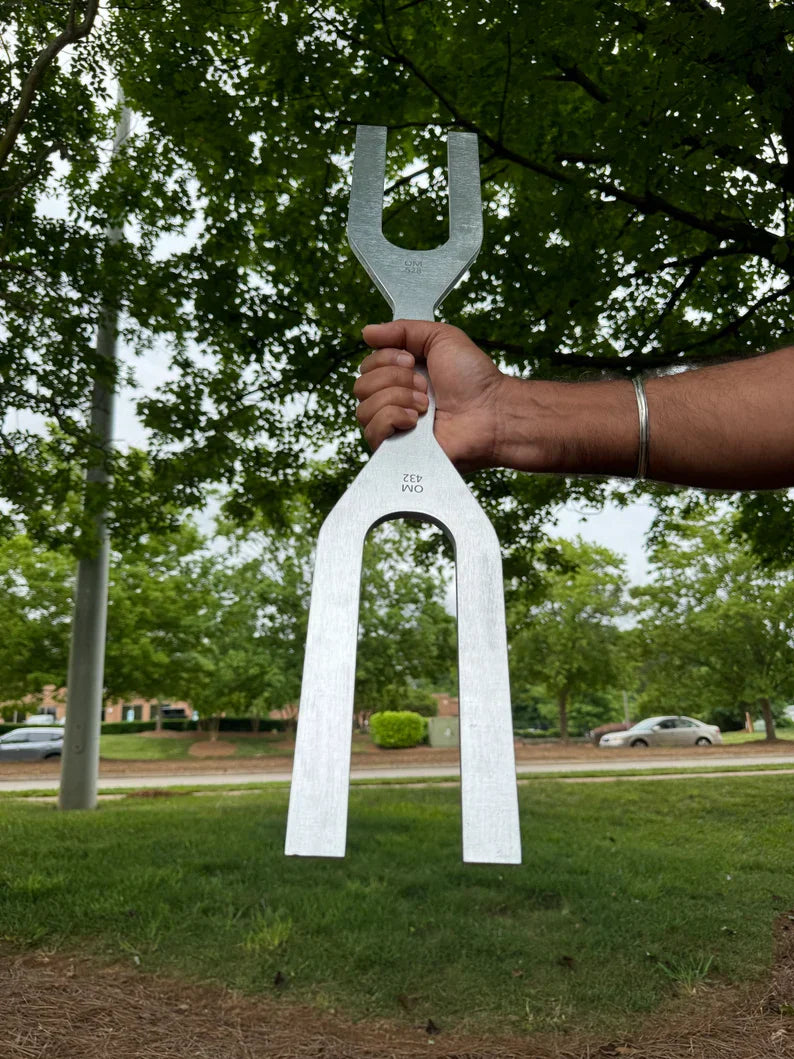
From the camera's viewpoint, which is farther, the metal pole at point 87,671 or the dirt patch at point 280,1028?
the metal pole at point 87,671

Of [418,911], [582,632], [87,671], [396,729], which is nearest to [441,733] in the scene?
[396,729]

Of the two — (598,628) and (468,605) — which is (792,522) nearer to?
(468,605)

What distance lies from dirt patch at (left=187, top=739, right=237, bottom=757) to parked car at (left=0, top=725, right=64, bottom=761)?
6.76m

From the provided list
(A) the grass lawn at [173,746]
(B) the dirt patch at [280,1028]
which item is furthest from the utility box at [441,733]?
(B) the dirt patch at [280,1028]

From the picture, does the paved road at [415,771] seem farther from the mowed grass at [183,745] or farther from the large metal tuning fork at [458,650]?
the large metal tuning fork at [458,650]

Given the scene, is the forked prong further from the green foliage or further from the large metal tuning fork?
the green foliage

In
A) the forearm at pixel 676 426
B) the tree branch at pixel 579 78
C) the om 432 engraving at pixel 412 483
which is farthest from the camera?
the tree branch at pixel 579 78

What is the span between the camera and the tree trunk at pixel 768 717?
18484 millimetres

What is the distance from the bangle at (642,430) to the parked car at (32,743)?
16114 millimetres

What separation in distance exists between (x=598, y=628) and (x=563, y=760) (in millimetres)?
5043

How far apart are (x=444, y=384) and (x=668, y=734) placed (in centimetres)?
2490

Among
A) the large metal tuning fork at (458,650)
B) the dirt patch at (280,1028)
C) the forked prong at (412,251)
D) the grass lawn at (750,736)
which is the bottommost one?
the dirt patch at (280,1028)

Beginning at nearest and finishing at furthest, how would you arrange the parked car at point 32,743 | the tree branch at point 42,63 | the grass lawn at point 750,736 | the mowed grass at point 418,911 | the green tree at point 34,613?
1. the mowed grass at point 418,911
2. the tree branch at point 42,63
3. the parked car at point 32,743
4. the green tree at point 34,613
5. the grass lawn at point 750,736

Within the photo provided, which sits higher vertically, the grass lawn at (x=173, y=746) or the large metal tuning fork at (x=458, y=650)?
the large metal tuning fork at (x=458, y=650)
